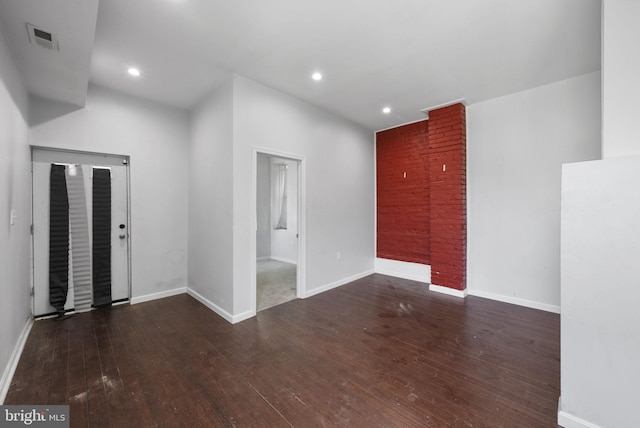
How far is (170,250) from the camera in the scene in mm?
4145

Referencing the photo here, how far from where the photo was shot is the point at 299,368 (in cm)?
226

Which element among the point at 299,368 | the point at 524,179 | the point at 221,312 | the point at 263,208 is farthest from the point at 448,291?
the point at 263,208

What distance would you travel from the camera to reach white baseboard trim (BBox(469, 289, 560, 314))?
3.49 metres

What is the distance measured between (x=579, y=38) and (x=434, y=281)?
11.4ft

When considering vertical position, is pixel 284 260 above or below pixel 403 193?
below

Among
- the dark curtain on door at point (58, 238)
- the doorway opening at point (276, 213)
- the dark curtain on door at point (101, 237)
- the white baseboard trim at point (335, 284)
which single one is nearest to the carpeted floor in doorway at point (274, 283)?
the doorway opening at point (276, 213)

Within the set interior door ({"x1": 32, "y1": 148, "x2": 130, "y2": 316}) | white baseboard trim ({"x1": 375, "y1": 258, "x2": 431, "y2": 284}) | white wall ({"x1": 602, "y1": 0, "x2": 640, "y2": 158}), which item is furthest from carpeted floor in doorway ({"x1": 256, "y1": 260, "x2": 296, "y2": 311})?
white wall ({"x1": 602, "y1": 0, "x2": 640, "y2": 158})

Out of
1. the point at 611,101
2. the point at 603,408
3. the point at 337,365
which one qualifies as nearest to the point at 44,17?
the point at 337,365

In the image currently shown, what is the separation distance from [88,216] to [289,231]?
4.18 metres

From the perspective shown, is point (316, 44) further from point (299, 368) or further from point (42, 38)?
point (299, 368)

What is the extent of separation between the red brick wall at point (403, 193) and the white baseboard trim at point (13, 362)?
5.14m

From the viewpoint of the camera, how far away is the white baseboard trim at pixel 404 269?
16.0ft

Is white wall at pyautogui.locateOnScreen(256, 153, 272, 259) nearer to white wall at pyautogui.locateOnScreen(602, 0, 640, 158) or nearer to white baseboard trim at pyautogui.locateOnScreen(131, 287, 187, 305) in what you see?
white baseboard trim at pyautogui.locateOnScreen(131, 287, 187, 305)

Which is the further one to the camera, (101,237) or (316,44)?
(101,237)
